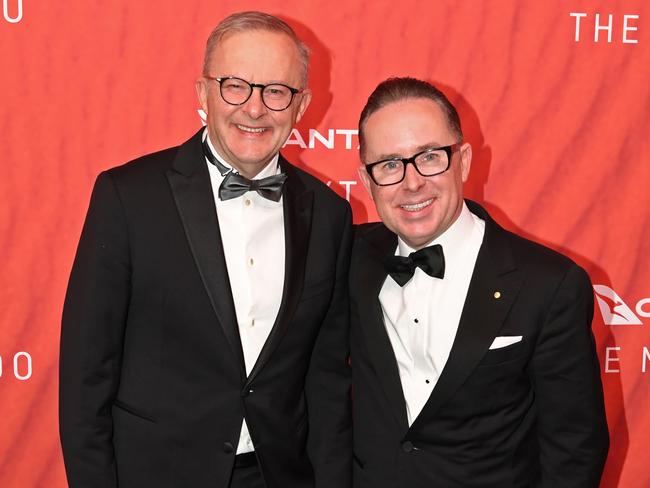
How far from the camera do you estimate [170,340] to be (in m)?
1.98

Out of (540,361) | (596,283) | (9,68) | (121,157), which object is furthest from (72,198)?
(596,283)

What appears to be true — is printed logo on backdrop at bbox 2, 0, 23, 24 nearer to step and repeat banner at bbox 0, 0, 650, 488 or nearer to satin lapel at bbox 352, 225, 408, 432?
step and repeat banner at bbox 0, 0, 650, 488

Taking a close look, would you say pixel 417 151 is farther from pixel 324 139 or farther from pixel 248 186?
pixel 324 139

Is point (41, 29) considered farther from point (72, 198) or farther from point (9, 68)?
point (72, 198)

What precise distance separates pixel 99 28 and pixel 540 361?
1716 mm

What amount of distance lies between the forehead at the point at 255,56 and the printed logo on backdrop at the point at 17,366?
1323mm

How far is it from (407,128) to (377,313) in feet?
1.62

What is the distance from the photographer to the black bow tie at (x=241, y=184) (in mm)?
2006

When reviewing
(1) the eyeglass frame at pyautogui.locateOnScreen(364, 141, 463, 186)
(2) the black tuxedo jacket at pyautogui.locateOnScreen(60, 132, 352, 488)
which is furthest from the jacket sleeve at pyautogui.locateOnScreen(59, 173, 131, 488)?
(1) the eyeglass frame at pyautogui.locateOnScreen(364, 141, 463, 186)

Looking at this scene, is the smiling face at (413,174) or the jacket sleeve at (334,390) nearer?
the smiling face at (413,174)

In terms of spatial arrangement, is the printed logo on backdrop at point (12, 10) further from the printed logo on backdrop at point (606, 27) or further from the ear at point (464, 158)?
the printed logo on backdrop at point (606, 27)

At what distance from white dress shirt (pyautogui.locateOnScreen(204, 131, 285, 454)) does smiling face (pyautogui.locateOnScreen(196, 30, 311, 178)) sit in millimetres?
104

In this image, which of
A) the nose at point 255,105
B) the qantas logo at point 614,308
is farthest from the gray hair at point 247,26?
the qantas logo at point 614,308

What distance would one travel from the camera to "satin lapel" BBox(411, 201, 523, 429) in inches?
78.0
